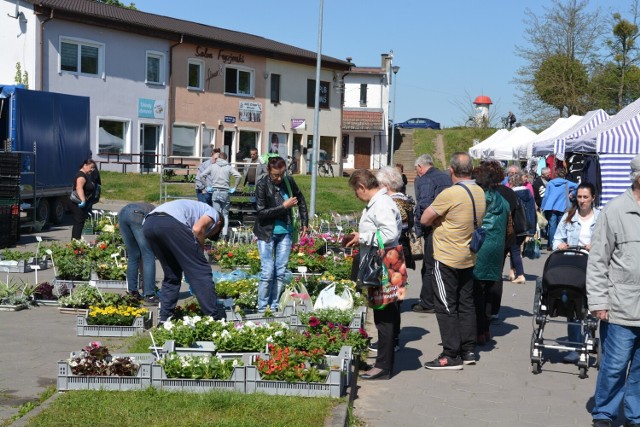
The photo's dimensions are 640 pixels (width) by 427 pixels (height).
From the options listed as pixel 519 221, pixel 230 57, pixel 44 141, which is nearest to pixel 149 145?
pixel 230 57

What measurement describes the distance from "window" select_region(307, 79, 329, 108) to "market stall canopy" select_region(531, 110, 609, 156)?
2649 centimetres

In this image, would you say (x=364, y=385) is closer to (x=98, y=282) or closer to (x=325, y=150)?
(x=98, y=282)

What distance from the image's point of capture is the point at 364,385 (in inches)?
316

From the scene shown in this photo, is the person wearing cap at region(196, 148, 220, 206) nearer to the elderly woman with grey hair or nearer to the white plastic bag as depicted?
the elderly woman with grey hair

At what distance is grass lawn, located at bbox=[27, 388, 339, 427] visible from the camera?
6281mm

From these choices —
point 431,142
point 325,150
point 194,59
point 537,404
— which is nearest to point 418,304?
point 537,404

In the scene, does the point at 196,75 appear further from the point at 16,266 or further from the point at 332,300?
the point at 332,300

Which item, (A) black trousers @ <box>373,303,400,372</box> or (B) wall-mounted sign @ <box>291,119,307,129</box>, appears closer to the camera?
(A) black trousers @ <box>373,303,400,372</box>

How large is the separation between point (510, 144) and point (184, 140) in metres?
16.3

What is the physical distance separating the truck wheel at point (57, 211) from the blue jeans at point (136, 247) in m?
12.8

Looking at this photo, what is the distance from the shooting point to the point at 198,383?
7.16 meters

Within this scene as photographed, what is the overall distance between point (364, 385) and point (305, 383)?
3.40 feet

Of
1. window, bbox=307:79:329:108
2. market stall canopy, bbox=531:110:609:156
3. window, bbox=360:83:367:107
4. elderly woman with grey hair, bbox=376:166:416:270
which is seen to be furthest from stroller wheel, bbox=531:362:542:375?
window, bbox=360:83:367:107

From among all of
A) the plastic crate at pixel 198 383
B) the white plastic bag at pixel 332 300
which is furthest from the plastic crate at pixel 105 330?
the plastic crate at pixel 198 383
